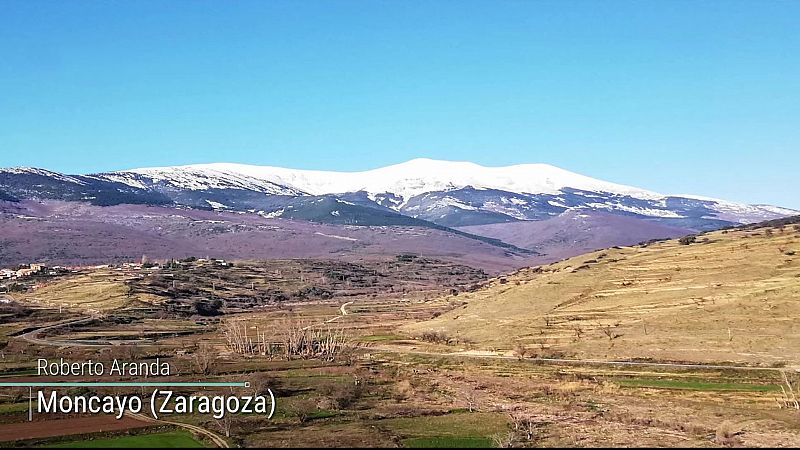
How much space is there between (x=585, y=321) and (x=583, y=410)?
120 feet

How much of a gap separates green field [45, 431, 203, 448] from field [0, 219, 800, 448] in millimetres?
216

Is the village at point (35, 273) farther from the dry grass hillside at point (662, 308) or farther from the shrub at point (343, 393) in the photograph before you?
the shrub at point (343, 393)

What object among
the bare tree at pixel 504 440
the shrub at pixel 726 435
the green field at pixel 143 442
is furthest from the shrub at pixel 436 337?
the green field at pixel 143 442

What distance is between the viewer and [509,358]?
78.7 metres

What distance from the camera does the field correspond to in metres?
44.4

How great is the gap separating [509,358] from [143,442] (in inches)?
1816

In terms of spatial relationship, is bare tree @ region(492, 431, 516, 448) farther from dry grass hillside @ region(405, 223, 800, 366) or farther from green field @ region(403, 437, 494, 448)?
dry grass hillside @ region(405, 223, 800, 366)

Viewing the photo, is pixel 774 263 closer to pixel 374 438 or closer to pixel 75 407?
pixel 374 438

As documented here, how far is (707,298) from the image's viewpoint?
8169 cm

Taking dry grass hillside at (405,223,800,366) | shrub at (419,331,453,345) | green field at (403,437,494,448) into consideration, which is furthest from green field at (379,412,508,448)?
shrub at (419,331,453,345)

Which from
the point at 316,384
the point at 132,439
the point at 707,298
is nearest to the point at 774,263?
the point at 707,298

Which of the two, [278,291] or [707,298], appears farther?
[278,291]

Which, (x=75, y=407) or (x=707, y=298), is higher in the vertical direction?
(x=707, y=298)

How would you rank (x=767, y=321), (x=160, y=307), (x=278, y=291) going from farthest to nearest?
1. (x=278, y=291)
2. (x=160, y=307)
3. (x=767, y=321)
